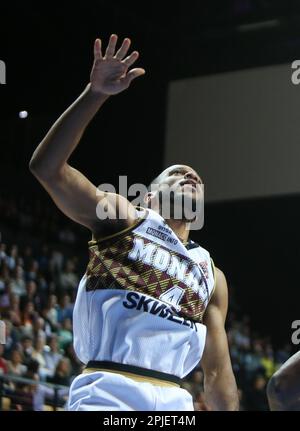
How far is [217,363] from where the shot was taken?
4.01 m

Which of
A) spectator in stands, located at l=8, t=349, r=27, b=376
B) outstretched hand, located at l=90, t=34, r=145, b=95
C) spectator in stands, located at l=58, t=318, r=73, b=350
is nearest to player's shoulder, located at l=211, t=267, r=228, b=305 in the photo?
outstretched hand, located at l=90, t=34, r=145, b=95

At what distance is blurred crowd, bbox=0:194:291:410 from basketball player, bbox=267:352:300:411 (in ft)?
15.9

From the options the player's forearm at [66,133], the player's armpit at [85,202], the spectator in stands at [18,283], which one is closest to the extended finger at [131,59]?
the player's forearm at [66,133]

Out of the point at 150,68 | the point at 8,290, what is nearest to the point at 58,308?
the point at 8,290

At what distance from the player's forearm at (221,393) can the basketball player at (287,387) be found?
3.38 ft

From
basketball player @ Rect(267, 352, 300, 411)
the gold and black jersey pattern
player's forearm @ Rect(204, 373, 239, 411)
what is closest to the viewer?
basketball player @ Rect(267, 352, 300, 411)

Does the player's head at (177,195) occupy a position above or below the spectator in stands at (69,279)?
above

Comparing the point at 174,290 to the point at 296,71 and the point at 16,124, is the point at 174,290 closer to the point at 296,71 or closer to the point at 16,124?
the point at 296,71

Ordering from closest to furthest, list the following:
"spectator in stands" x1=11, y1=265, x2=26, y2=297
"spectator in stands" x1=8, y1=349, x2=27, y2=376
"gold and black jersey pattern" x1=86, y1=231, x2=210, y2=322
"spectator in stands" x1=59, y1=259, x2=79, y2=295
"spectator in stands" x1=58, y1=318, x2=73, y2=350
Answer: "gold and black jersey pattern" x1=86, y1=231, x2=210, y2=322 < "spectator in stands" x1=8, y1=349, x2=27, y2=376 < "spectator in stands" x1=58, y1=318, x2=73, y2=350 < "spectator in stands" x1=11, y1=265, x2=26, y2=297 < "spectator in stands" x1=59, y1=259, x2=79, y2=295

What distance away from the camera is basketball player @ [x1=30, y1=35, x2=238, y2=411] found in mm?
3326

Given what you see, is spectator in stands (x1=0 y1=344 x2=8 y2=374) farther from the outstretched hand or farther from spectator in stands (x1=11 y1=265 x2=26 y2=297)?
the outstretched hand

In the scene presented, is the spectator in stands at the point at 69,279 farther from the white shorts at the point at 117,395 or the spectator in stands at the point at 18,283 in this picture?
the white shorts at the point at 117,395

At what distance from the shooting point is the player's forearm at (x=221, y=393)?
155 inches

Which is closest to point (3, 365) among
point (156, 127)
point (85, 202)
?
point (85, 202)
